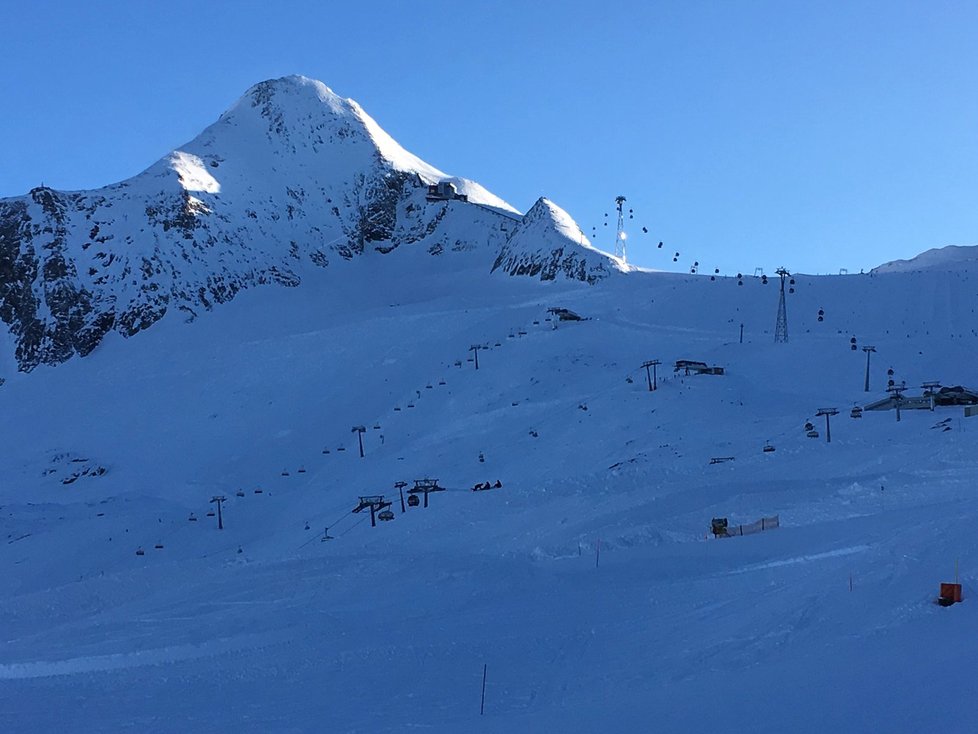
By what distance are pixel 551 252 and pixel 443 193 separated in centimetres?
3039

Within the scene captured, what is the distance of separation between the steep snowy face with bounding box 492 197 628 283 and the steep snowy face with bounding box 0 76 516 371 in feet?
21.3

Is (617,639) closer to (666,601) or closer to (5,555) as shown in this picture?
(666,601)

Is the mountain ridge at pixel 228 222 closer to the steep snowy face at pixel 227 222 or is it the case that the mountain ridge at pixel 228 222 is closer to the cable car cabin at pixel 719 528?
the steep snowy face at pixel 227 222

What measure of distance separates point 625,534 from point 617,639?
29.4 feet

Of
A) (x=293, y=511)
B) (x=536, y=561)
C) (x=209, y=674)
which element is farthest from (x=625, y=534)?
(x=293, y=511)

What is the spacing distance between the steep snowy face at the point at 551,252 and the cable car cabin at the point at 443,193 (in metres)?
16.9

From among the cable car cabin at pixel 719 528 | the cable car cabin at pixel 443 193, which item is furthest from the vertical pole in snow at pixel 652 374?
the cable car cabin at pixel 443 193

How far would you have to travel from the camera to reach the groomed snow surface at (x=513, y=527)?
52.4ft

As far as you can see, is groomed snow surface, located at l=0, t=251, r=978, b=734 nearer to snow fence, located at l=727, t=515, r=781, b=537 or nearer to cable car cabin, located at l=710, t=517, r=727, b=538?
snow fence, located at l=727, t=515, r=781, b=537

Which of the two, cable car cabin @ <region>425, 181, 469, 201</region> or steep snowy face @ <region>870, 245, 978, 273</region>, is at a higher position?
cable car cabin @ <region>425, 181, 469, 201</region>

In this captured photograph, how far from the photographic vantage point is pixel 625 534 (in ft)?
89.8

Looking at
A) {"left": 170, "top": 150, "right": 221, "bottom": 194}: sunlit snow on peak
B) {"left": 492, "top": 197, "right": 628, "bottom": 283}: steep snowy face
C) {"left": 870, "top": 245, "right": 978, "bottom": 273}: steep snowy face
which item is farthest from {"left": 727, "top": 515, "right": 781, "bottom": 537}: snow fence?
{"left": 170, "top": 150, "right": 221, "bottom": 194}: sunlit snow on peak

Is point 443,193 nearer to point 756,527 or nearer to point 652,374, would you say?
point 652,374

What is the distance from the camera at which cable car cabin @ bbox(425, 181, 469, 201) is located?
123 meters
